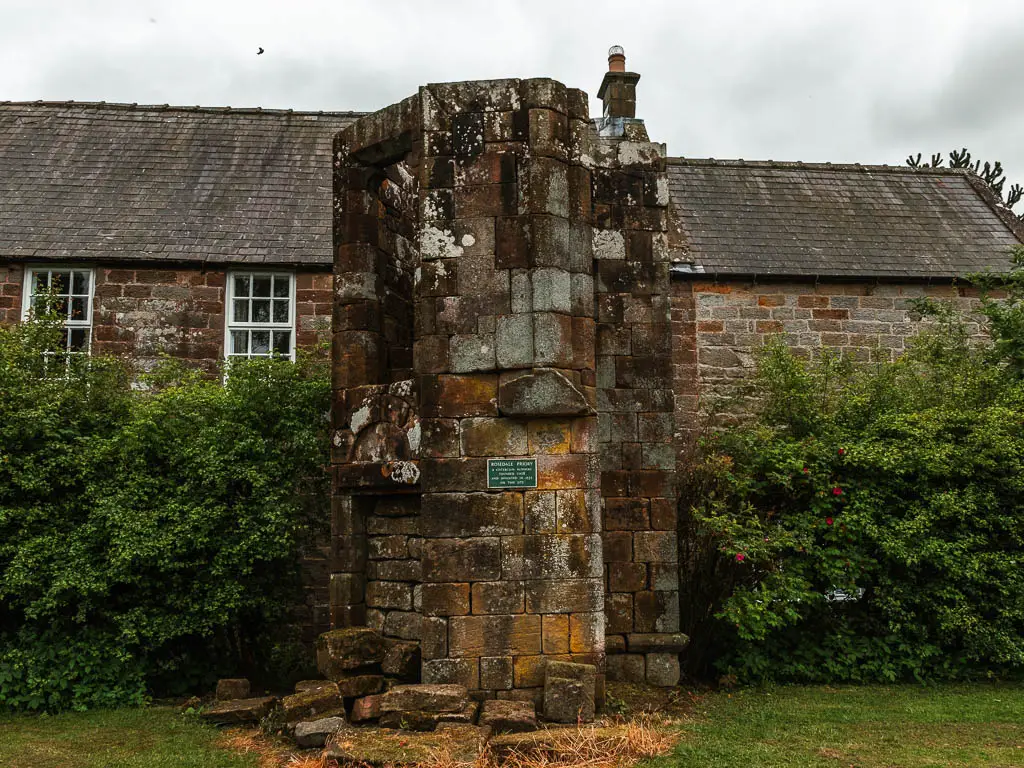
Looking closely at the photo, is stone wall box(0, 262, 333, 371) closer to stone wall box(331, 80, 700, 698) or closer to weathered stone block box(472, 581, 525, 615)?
stone wall box(331, 80, 700, 698)

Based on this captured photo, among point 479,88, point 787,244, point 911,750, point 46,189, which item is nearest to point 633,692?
point 911,750

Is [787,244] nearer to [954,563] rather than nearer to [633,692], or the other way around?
[954,563]

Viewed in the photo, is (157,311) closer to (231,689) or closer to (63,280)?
(63,280)

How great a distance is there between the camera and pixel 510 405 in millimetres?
6246

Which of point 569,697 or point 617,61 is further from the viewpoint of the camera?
point 617,61

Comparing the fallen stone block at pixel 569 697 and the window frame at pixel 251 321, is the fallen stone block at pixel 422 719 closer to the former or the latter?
the fallen stone block at pixel 569 697

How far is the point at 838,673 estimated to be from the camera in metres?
8.38

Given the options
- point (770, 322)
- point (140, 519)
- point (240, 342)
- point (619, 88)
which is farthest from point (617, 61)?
point (140, 519)

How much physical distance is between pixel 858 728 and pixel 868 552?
242 cm

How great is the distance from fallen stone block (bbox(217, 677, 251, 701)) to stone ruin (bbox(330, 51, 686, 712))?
1.33 metres

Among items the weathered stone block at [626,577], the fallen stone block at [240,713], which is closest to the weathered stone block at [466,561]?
the weathered stone block at [626,577]

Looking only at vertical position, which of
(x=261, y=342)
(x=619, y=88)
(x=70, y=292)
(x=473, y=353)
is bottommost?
(x=473, y=353)

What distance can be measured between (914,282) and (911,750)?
8.47 m

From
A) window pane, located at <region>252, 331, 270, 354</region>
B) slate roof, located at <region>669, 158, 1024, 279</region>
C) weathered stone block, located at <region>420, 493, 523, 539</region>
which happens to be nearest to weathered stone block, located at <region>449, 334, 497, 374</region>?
weathered stone block, located at <region>420, 493, 523, 539</region>
